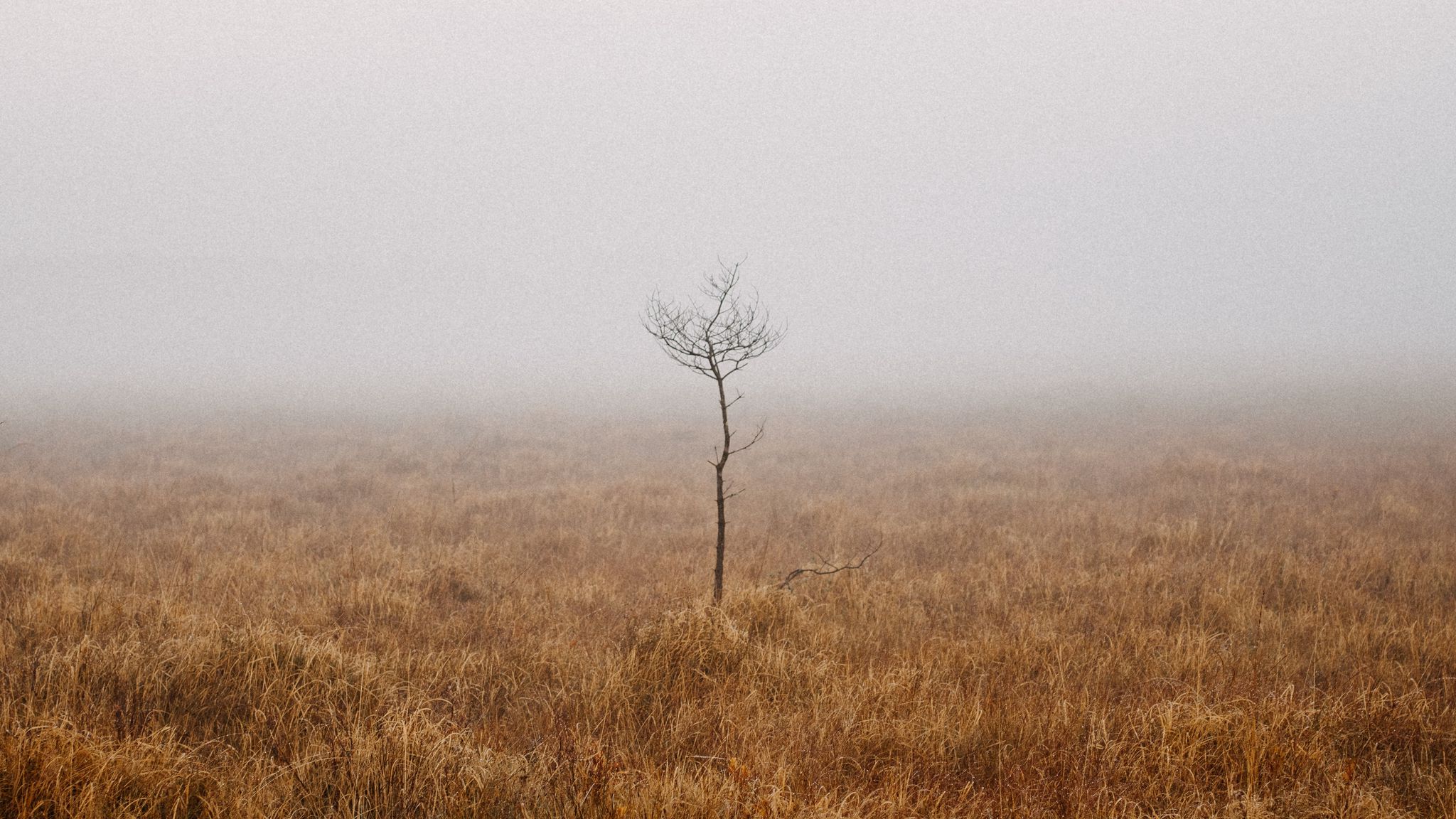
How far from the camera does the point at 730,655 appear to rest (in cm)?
427

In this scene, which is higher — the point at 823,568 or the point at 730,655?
the point at 730,655

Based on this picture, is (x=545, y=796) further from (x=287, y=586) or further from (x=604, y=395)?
(x=604, y=395)

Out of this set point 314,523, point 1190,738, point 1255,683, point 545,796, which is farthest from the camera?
point 314,523

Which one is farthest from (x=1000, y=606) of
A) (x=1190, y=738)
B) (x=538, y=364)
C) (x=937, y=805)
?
(x=538, y=364)

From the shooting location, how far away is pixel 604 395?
1537 inches

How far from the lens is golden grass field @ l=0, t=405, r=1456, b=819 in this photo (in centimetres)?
276

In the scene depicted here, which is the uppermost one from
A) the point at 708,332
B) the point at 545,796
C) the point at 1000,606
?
the point at 708,332

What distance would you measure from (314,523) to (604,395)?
29847mm

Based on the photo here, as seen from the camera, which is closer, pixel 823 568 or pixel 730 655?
pixel 730 655

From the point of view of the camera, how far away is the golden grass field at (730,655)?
2.76 metres

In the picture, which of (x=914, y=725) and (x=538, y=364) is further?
(x=538, y=364)

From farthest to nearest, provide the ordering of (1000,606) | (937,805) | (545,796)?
(1000,606), (937,805), (545,796)

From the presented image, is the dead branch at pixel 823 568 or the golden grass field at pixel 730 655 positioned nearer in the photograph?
the golden grass field at pixel 730 655

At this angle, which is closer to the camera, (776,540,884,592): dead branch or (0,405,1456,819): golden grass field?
(0,405,1456,819): golden grass field
